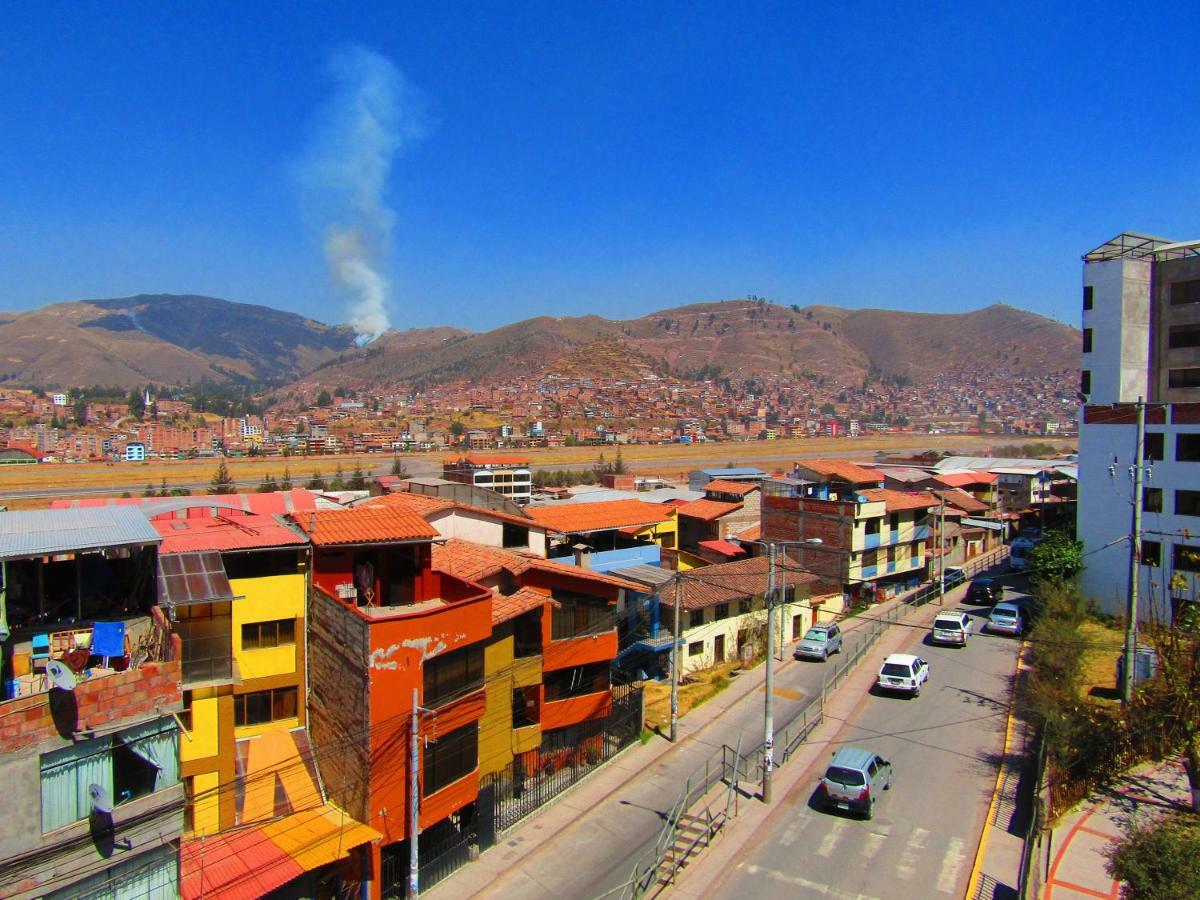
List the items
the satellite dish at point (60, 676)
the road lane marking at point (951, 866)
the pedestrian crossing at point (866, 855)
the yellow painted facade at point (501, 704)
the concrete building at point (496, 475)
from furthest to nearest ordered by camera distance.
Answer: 1. the concrete building at point (496, 475)
2. the yellow painted facade at point (501, 704)
3. the pedestrian crossing at point (866, 855)
4. the road lane marking at point (951, 866)
5. the satellite dish at point (60, 676)

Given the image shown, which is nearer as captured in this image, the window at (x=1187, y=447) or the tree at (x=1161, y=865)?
the tree at (x=1161, y=865)

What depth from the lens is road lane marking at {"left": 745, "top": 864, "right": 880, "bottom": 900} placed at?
13.7 metres

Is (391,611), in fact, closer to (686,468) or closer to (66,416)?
(686,468)

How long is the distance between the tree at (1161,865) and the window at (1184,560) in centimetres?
2241

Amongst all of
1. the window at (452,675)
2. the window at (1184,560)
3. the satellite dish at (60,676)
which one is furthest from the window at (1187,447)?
the satellite dish at (60,676)

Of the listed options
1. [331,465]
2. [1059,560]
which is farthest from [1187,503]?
[331,465]

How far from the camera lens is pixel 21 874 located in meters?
8.38

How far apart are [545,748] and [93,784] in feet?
39.2

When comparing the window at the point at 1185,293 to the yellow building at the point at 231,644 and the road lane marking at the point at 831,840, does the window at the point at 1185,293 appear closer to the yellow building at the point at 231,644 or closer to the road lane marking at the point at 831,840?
the road lane marking at the point at 831,840

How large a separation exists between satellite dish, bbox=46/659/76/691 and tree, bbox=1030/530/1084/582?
3416 centimetres

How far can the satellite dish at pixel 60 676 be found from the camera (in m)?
8.75

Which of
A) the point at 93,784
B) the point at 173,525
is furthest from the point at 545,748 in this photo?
the point at 93,784

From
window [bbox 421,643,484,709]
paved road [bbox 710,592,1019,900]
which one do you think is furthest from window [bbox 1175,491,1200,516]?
window [bbox 421,643,484,709]

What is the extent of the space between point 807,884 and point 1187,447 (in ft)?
86.2
